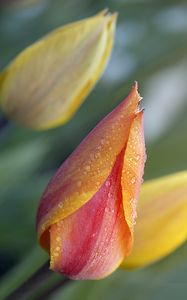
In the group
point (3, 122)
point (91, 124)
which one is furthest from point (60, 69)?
point (91, 124)

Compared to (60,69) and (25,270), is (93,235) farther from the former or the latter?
(25,270)

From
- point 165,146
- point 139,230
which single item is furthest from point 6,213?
point 139,230

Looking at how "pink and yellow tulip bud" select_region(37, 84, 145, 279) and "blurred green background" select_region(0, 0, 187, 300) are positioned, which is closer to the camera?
"pink and yellow tulip bud" select_region(37, 84, 145, 279)

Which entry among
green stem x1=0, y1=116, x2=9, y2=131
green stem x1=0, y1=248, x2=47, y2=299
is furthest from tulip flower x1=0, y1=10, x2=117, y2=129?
green stem x1=0, y1=248, x2=47, y2=299

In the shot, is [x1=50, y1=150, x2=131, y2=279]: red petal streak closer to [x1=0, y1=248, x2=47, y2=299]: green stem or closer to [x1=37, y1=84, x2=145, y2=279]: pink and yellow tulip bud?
[x1=37, y1=84, x2=145, y2=279]: pink and yellow tulip bud

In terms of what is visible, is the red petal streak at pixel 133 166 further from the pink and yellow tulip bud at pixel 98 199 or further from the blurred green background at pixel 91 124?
the blurred green background at pixel 91 124

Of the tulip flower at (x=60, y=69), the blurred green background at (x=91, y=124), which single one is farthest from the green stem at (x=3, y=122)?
the blurred green background at (x=91, y=124)
